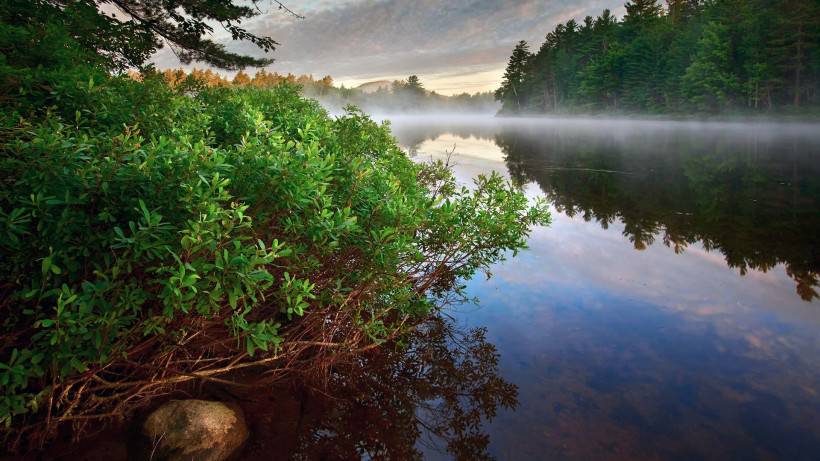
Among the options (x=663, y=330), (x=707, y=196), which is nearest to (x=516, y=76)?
(x=707, y=196)

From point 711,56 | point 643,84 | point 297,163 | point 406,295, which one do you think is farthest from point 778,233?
point 643,84

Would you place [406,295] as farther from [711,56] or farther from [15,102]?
[711,56]

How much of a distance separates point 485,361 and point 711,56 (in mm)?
72318

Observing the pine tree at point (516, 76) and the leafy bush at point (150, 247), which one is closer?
the leafy bush at point (150, 247)

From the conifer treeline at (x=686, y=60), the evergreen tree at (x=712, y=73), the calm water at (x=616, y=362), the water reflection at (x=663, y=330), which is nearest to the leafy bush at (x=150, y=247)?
the calm water at (x=616, y=362)

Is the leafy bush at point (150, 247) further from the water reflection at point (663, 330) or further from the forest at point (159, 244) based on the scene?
the water reflection at point (663, 330)

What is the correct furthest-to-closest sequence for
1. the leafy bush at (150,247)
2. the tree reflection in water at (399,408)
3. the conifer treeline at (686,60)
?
the conifer treeline at (686,60)
the tree reflection in water at (399,408)
the leafy bush at (150,247)

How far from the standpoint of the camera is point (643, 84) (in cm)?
7644

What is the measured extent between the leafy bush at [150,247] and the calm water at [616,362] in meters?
1.10

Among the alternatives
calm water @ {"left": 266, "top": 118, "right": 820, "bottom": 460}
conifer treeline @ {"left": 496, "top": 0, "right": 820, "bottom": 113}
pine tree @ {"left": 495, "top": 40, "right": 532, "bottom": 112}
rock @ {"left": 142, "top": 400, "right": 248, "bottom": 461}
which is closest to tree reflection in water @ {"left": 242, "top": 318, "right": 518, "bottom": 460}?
calm water @ {"left": 266, "top": 118, "right": 820, "bottom": 460}

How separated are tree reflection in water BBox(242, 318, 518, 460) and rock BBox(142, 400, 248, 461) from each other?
0.29 m

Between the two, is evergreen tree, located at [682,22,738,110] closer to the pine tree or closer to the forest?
the pine tree

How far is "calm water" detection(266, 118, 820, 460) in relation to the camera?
488 cm

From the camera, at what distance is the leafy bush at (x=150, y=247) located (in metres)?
3.20
